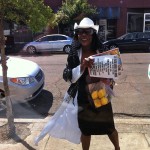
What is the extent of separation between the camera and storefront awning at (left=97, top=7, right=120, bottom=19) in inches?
1019

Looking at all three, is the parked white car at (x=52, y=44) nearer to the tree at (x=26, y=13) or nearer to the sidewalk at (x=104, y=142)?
the sidewalk at (x=104, y=142)

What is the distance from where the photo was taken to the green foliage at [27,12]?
472cm

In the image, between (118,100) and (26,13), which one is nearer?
(26,13)

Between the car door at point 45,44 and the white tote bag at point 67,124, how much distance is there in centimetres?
1663

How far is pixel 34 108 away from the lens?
7098 mm

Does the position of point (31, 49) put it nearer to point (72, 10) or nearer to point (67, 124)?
point (72, 10)

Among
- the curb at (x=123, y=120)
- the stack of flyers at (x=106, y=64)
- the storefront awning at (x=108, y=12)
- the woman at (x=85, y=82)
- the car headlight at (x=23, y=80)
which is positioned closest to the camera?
the stack of flyers at (x=106, y=64)

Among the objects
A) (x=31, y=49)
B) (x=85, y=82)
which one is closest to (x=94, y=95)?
(x=85, y=82)

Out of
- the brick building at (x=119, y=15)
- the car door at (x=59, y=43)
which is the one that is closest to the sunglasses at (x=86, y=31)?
the car door at (x=59, y=43)

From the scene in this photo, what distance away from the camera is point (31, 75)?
719 cm

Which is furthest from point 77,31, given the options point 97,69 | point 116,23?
point 116,23

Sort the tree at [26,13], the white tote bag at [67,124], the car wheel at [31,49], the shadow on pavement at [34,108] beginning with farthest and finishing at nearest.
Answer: the car wheel at [31,49]
the shadow on pavement at [34,108]
the tree at [26,13]
the white tote bag at [67,124]

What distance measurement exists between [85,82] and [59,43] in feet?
54.7

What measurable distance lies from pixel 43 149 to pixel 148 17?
23.5 m
